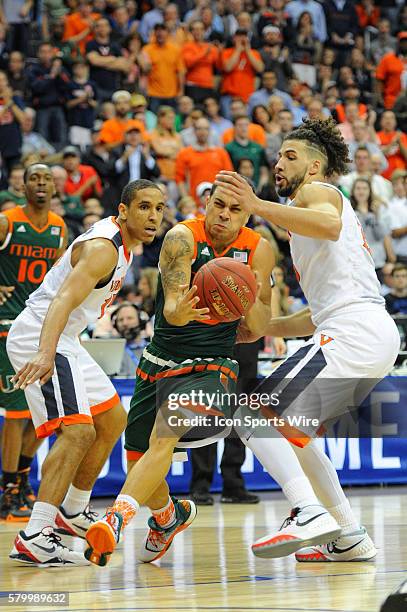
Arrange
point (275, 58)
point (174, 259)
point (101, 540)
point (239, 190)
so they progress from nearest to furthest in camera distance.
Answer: point (101, 540), point (239, 190), point (174, 259), point (275, 58)

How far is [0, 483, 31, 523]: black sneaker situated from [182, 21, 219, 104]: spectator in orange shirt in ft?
30.2

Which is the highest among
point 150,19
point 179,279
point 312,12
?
point 312,12

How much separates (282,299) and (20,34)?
7.15m

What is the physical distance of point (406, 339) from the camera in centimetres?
1080

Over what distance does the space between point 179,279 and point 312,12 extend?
13710mm

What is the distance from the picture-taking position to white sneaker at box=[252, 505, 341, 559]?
5.29 m

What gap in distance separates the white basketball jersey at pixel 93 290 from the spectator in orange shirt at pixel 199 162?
23.9 feet

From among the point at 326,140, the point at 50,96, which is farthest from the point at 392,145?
the point at 326,140

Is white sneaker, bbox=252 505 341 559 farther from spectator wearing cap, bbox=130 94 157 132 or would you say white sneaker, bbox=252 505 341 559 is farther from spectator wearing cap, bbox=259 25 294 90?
spectator wearing cap, bbox=259 25 294 90

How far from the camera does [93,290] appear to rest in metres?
6.18

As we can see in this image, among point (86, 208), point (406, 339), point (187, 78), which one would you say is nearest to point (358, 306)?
point (406, 339)

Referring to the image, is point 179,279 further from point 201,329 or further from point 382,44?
point 382,44

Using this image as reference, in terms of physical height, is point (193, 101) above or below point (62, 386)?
above

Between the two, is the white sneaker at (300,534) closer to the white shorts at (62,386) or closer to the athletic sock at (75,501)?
the white shorts at (62,386)
